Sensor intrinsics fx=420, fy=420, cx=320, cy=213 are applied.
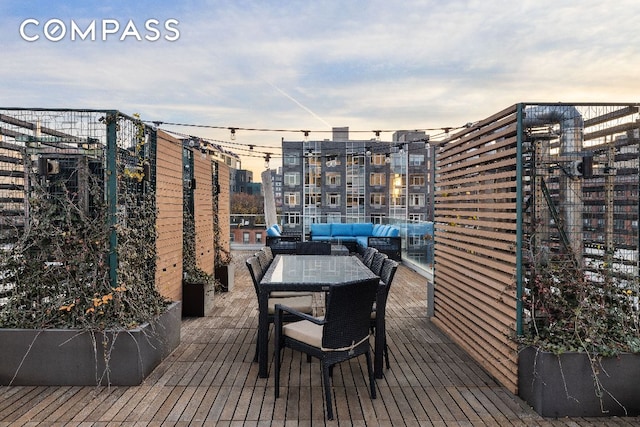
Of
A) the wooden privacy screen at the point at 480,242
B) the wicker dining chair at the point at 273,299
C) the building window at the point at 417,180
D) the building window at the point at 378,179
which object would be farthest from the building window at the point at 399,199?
the wicker dining chair at the point at 273,299

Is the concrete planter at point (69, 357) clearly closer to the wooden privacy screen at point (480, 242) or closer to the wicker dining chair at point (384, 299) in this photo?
the wicker dining chair at point (384, 299)

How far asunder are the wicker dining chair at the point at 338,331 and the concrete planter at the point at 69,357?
3.88 ft

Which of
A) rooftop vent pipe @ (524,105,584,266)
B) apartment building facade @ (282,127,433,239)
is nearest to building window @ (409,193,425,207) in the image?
apartment building facade @ (282,127,433,239)

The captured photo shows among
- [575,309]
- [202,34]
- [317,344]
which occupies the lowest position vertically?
[317,344]

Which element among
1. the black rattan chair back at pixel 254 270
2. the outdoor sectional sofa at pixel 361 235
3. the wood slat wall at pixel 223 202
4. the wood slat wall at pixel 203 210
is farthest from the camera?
the outdoor sectional sofa at pixel 361 235

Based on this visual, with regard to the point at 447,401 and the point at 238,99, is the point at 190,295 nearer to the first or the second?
the point at 447,401

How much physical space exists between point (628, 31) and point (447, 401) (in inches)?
227

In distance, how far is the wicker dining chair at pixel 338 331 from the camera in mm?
2684

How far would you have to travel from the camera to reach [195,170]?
20.1 ft

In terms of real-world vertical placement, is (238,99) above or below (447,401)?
above

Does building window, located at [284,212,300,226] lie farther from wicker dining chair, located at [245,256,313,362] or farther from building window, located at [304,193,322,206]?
building window, located at [304,193,322,206]

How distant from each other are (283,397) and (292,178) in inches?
1347

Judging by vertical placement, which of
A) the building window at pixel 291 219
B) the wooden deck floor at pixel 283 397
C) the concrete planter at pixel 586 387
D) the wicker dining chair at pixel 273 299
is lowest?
the wooden deck floor at pixel 283 397

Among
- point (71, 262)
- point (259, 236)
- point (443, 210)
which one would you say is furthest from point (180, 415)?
point (259, 236)
